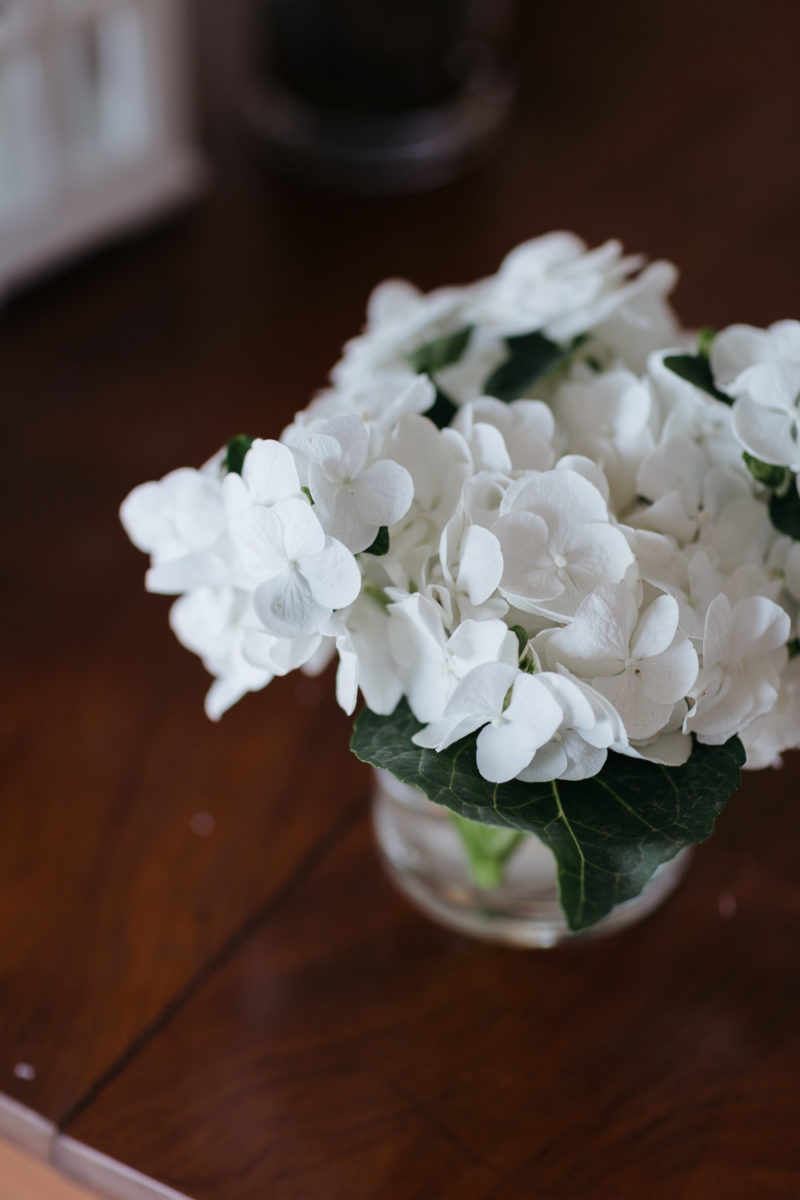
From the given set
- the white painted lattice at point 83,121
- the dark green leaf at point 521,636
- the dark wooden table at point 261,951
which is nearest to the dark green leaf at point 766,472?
the dark green leaf at point 521,636

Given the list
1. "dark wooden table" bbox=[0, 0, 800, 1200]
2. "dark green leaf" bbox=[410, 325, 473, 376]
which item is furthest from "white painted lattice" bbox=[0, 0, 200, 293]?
"dark green leaf" bbox=[410, 325, 473, 376]

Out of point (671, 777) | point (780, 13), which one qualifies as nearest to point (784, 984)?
point (671, 777)

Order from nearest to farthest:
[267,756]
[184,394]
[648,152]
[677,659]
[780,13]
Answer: [677,659]
[267,756]
[184,394]
[648,152]
[780,13]

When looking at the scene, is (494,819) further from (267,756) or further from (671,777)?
(267,756)

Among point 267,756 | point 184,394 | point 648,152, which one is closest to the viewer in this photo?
point 267,756

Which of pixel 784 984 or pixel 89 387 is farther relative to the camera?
pixel 89 387

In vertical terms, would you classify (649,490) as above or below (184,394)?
above

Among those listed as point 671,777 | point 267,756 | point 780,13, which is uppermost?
point 671,777
